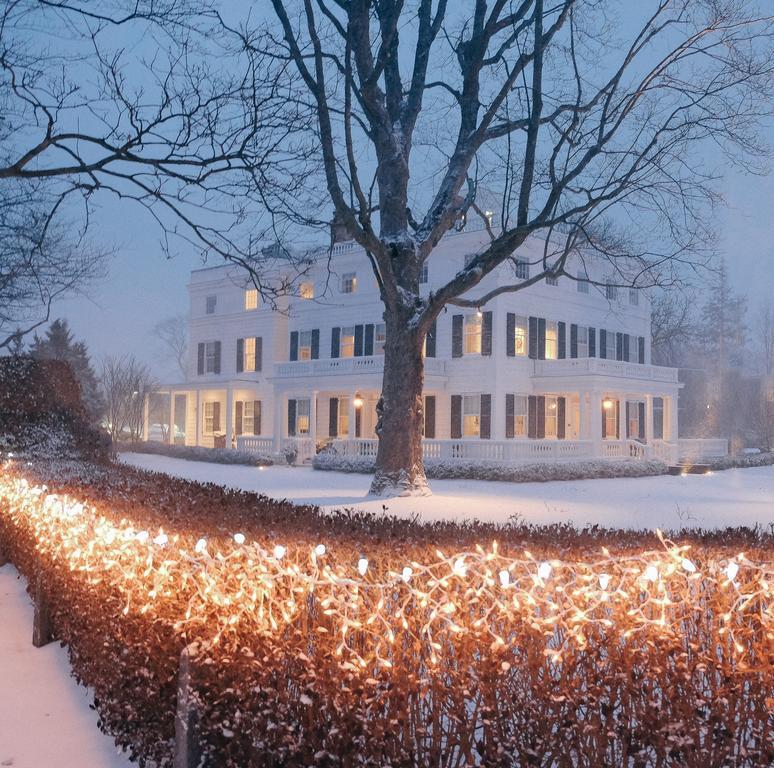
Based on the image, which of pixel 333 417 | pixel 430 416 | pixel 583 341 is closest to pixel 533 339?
pixel 583 341

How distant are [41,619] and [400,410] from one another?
9746mm

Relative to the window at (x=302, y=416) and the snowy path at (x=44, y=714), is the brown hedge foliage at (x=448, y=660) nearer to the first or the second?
the snowy path at (x=44, y=714)

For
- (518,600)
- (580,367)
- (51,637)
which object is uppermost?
(580,367)

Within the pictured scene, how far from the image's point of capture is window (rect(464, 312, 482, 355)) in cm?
2888

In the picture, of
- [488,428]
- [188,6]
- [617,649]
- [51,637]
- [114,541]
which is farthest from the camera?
[488,428]

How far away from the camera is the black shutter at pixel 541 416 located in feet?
96.9

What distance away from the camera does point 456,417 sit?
29.2 meters

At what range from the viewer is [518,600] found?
3191mm

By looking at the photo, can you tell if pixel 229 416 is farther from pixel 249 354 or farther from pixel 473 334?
pixel 473 334

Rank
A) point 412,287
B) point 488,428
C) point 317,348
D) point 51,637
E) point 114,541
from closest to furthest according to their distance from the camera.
Result: point 114,541 → point 51,637 → point 412,287 → point 488,428 → point 317,348

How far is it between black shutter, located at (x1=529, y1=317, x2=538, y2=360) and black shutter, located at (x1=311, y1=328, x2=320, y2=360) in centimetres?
897

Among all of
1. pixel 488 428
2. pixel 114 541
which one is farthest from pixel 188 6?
pixel 488 428

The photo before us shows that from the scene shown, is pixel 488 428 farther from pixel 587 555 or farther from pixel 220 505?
pixel 587 555

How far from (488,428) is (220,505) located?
21209mm
